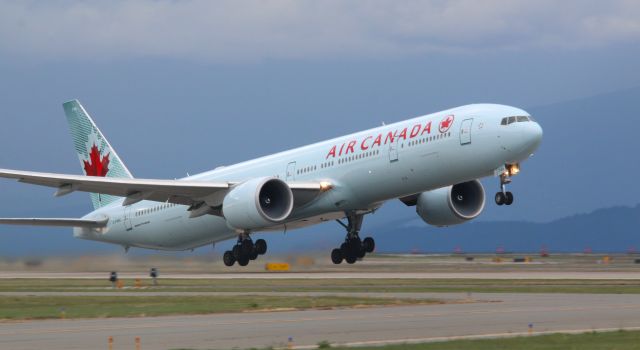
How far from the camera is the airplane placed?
39.4 m

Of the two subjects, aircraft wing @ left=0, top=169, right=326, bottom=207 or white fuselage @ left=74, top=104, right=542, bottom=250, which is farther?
aircraft wing @ left=0, top=169, right=326, bottom=207

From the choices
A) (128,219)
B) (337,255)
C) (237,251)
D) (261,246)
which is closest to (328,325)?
(261,246)

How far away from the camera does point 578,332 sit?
25891mm

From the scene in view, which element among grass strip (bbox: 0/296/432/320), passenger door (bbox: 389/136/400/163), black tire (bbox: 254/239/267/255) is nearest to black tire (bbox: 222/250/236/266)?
black tire (bbox: 254/239/267/255)

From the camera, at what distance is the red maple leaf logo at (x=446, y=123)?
40.0 m

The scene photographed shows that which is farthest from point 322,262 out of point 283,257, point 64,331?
point 64,331

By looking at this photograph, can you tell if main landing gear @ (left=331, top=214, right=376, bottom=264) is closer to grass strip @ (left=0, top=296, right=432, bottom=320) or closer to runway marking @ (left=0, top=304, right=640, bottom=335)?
grass strip @ (left=0, top=296, right=432, bottom=320)

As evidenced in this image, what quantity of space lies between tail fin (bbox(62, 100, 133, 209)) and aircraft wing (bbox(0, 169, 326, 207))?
1144 cm

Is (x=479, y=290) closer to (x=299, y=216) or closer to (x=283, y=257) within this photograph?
(x=299, y=216)

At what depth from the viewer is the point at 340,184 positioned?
143 ft

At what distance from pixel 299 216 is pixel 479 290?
24.9ft

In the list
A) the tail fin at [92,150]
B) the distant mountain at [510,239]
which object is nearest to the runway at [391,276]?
the tail fin at [92,150]

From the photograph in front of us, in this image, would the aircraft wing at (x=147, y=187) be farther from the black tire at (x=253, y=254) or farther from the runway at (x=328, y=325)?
the runway at (x=328, y=325)

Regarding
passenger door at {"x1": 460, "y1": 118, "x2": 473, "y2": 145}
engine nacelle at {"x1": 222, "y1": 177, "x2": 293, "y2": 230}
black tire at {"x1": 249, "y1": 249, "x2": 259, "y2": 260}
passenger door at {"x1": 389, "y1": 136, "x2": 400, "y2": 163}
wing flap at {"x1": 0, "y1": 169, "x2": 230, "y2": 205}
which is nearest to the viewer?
passenger door at {"x1": 460, "y1": 118, "x2": 473, "y2": 145}
